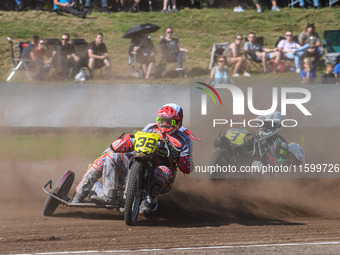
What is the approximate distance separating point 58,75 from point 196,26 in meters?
6.39

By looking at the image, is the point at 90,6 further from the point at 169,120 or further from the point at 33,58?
the point at 169,120

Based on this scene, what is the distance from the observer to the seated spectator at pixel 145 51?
1589cm

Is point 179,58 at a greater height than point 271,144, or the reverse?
point 179,58

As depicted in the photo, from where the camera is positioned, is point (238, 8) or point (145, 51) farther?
point (238, 8)

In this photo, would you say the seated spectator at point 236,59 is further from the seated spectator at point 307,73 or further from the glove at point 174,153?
the glove at point 174,153

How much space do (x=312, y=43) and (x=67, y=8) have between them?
27.0 feet

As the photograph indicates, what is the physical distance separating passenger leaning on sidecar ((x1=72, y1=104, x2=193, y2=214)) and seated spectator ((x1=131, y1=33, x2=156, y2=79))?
8.47 metres

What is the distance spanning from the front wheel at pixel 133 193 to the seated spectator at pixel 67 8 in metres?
13.2

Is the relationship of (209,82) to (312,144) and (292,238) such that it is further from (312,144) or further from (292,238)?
(292,238)

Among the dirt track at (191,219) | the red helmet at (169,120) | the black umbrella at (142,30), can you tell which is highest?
the black umbrella at (142,30)

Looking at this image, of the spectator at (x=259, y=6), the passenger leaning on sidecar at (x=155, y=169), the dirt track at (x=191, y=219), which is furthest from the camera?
the spectator at (x=259, y=6)

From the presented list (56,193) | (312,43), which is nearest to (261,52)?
(312,43)

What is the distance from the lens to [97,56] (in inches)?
622

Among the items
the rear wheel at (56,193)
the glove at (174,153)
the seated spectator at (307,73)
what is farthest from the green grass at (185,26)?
the glove at (174,153)
